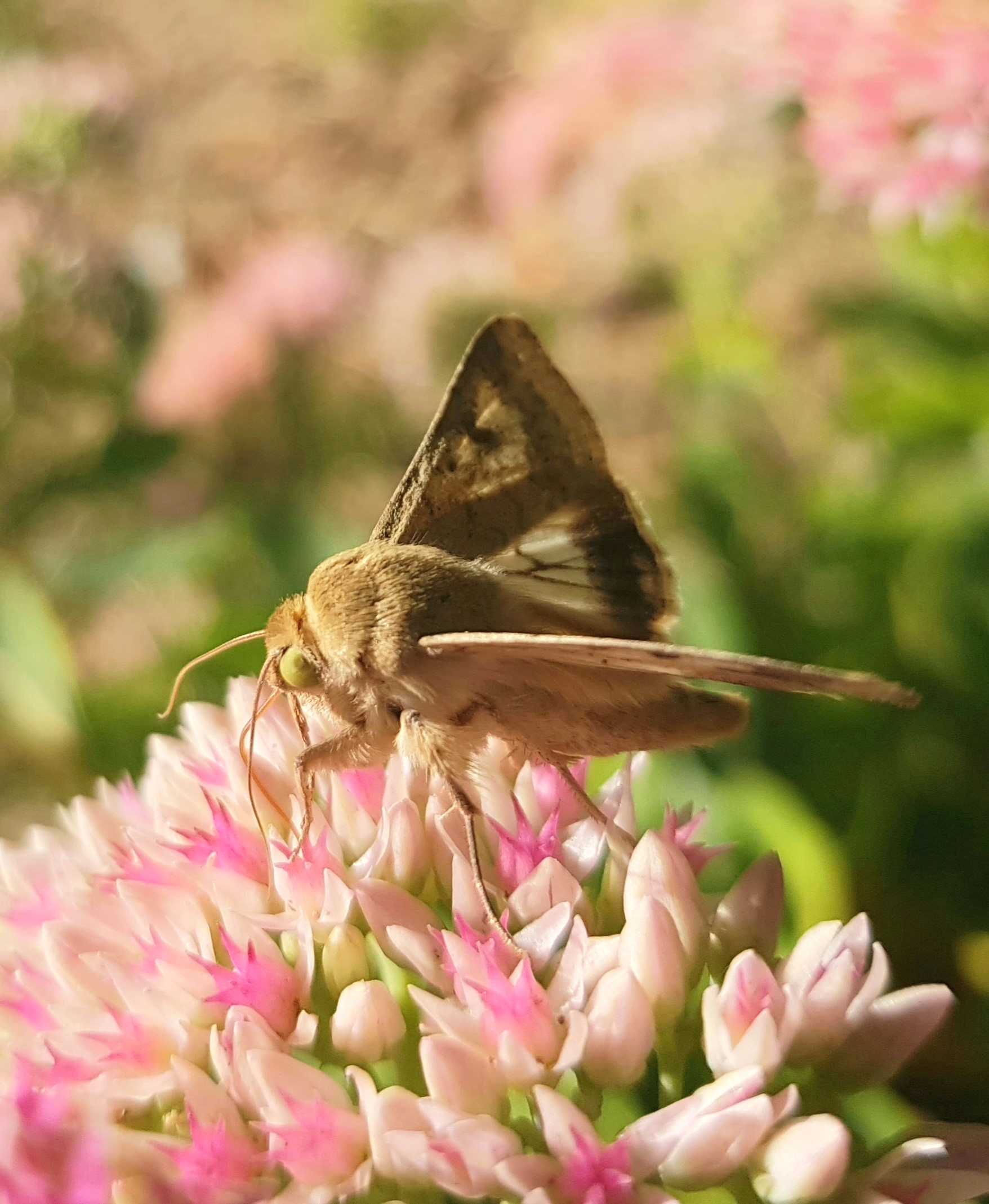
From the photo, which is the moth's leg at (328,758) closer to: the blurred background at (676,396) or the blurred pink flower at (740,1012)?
the blurred pink flower at (740,1012)

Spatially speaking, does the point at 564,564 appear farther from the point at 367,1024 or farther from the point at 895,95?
the point at 895,95

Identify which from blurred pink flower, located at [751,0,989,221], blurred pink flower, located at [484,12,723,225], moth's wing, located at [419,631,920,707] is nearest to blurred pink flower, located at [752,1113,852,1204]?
moth's wing, located at [419,631,920,707]

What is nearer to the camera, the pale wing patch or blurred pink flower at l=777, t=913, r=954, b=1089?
blurred pink flower at l=777, t=913, r=954, b=1089

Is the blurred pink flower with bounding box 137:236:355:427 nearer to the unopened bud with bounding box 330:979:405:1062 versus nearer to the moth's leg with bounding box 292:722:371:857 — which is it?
the moth's leg with bounding box 292:722:371:857

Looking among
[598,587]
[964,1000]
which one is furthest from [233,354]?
[964,1000]

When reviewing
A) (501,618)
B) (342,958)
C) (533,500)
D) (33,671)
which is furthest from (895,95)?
(33,671)

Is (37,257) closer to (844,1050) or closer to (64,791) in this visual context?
(64,791)

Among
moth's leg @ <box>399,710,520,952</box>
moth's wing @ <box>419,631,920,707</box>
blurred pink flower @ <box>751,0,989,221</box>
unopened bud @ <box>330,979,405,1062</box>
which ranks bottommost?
unopened bud @ <box>330,979,405,1062</box>

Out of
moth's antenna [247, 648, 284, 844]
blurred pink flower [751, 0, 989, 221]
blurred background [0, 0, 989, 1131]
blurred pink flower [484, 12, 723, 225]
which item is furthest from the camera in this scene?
blurred pink flower [484, 12, 723, 225]

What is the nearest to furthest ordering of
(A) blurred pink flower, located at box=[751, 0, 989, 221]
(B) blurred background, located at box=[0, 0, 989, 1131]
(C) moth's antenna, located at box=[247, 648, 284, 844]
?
(C) moth's antenna, located at box=[247, 648, 284, 844] → (A) blurred pink flower, located at box=[751, 0, 989, 221] → (B) blurred background, located at box=[0, 0, 989, 1131]

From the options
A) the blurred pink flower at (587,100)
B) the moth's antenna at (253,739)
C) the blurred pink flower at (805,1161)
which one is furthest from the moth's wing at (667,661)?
the blurred pink flower at (587,100)
